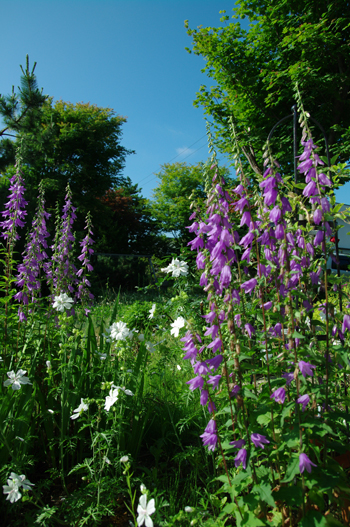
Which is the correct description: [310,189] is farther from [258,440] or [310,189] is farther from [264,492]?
[264,492]

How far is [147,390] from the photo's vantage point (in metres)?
2.56

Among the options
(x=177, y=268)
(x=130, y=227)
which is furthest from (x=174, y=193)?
(x=177, y=268)

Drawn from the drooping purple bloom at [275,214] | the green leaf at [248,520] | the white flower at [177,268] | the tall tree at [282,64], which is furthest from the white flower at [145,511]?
the tall tree at [282,64]

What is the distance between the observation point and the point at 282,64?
9578 millimetres

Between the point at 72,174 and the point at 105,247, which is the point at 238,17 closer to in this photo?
the point at 72,174

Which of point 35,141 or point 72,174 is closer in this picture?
point 35,141

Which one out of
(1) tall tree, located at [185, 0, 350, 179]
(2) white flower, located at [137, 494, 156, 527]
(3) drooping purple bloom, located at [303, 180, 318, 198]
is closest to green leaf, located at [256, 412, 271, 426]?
(2) white flower, located at [137, 494, 156, 527]

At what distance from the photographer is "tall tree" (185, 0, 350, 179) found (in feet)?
27.5

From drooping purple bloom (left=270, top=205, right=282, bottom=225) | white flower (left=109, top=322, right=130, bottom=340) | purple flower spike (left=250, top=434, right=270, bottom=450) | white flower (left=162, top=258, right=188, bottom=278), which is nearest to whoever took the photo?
purple flower spike (left=250, top=434, right=270, bottom=450)

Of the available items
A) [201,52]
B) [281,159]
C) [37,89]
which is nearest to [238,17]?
[201,52]

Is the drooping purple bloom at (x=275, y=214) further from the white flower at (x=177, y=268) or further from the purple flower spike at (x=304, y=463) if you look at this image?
the white flower at (x=177, y=268)

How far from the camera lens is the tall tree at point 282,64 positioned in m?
8.38

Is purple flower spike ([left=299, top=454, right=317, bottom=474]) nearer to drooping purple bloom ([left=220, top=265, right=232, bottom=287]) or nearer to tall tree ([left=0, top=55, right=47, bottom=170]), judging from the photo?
drooping purple bloom ([left=220, top=265, right=232, bottom=287])

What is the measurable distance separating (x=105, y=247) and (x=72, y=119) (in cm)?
818
